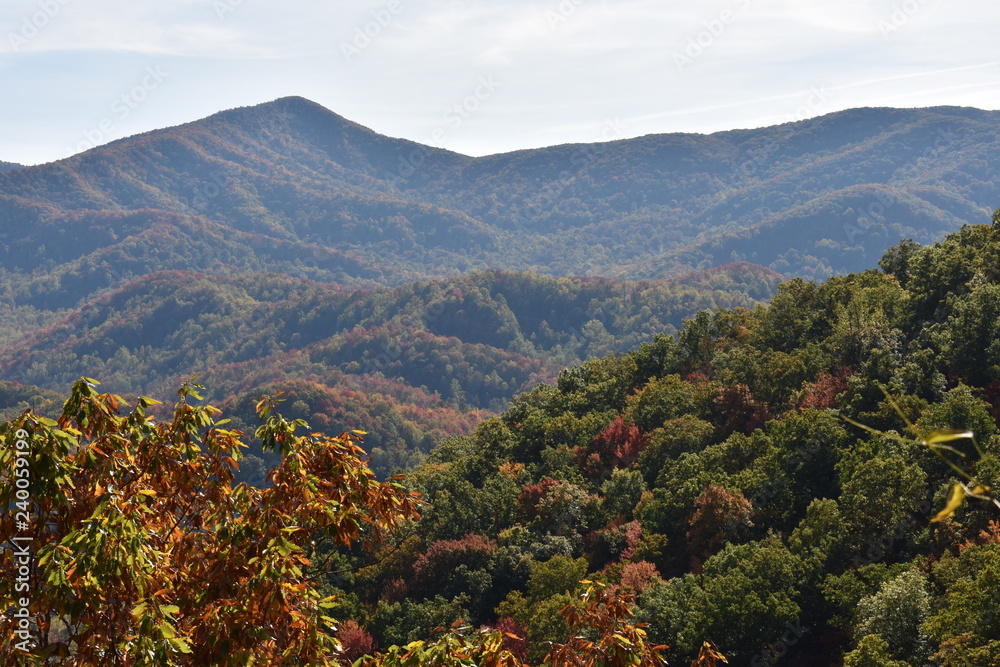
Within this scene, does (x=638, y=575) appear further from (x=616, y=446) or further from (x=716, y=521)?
(x=616, y=446)

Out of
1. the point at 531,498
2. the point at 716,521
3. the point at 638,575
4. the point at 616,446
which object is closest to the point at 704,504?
the point at 716,521

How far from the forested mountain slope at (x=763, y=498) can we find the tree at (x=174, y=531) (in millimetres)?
10399

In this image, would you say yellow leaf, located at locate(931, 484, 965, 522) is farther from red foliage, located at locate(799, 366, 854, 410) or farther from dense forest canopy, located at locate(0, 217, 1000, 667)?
red foliage, located at locate(799, 366, 854, 410)

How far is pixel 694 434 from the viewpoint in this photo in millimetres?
52562

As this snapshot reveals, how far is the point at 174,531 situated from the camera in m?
9.48

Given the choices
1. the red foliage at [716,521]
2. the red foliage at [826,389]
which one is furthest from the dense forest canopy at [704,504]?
the red foliage at [826,389]

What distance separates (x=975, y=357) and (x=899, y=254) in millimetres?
26954

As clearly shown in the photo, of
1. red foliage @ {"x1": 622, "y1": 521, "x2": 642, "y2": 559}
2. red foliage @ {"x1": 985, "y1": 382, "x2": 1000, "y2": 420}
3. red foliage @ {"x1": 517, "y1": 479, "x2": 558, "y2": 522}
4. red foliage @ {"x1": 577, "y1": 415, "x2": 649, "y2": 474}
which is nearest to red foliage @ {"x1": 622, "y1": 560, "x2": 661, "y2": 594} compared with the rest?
red foliage @ {"x1": 622, "y1": 521, "x2": 642, "y2": 559}

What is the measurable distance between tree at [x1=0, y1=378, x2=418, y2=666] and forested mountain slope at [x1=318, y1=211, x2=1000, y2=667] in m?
10.4

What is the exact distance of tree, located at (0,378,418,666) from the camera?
7172mm

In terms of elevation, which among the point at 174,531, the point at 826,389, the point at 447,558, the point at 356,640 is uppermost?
the point at 174,531

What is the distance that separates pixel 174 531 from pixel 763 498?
38506 millimetres

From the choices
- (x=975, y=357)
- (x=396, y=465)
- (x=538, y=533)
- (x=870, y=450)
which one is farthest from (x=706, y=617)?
(x=396, y=465)

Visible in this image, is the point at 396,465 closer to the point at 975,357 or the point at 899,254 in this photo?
the point at 899,254
